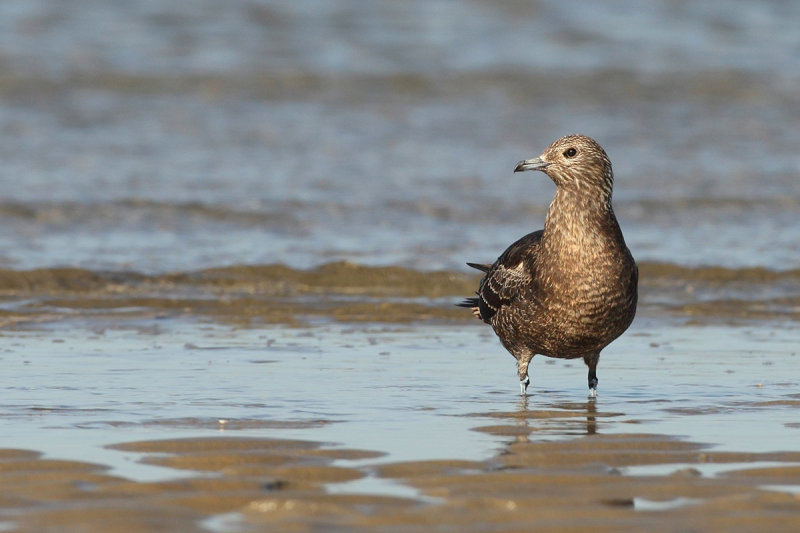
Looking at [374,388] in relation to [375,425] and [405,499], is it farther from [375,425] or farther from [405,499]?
[405,499]

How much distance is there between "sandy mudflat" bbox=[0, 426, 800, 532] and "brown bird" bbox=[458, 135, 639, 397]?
1636 millimetres

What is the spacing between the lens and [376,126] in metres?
20.2

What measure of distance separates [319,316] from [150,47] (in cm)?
1478

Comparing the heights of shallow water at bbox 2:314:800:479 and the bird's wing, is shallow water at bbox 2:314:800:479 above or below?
below

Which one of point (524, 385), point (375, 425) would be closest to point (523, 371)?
point (524, 385)

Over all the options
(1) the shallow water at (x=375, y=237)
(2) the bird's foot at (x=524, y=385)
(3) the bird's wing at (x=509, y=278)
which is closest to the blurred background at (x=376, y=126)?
(1) the shallow water at (x=375, y=237)

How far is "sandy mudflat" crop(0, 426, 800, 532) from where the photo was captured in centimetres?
486

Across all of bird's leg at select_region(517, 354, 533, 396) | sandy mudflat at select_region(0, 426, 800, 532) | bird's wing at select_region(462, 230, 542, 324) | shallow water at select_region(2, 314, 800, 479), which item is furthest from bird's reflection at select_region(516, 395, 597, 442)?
bird's wing at select_region(462, 230, 542, 324)

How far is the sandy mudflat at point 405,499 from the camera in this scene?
4863 mm

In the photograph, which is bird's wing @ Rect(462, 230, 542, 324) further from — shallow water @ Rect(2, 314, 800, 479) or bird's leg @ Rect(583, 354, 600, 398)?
bird's leg @ Rect(583, 354, 600, 398)

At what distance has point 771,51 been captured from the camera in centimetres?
2605

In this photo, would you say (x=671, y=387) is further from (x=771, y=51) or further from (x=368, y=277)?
(x=771, y=51)

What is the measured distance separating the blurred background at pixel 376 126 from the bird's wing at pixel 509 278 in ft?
13.2

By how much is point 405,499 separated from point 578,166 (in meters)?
3.44
